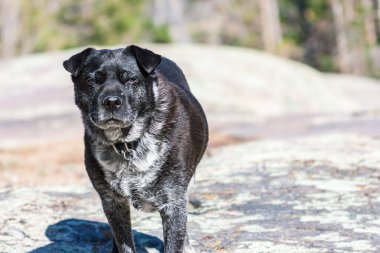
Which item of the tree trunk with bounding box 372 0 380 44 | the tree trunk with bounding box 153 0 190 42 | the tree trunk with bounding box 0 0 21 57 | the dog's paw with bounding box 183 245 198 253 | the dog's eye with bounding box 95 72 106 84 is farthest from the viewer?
the tree trunk with bounding box 153 0 190 42

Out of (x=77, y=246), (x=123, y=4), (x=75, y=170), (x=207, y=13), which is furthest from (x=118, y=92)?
(x=207, y=13)

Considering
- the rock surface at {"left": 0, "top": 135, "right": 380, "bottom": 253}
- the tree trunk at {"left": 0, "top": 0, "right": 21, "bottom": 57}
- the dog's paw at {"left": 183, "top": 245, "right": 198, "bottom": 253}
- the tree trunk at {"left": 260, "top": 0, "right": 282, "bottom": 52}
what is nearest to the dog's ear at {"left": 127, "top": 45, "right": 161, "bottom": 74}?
the dog's paw at {"left": 183, "top": 245, "right": 198, "bottom": 253}

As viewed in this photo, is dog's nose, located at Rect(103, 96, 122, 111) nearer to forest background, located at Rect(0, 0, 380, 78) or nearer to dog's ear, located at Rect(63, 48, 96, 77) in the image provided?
dog's ear, located at Rect(63, 48, 96, 77)

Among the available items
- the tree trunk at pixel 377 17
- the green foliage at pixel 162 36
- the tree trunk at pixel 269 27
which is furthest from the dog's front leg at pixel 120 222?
the tree trunk at pixel 377 17

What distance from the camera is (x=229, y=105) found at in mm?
18453

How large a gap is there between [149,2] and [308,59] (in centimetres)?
1454

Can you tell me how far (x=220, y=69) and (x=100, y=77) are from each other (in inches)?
650

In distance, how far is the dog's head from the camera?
4.60m

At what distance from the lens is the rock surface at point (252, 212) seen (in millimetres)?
5652

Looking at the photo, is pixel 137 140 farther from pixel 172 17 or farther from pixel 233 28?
pixel 233 28

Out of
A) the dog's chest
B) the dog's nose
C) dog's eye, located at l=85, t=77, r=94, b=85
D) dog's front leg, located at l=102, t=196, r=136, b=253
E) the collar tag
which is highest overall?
dog's eye, located at l=85, t=77, r=94, b=85

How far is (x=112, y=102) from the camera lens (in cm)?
457

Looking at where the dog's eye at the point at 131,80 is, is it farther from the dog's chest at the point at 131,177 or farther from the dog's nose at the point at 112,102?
the dog's chest at the point at 131,177

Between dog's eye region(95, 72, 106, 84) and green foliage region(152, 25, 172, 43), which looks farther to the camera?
green foliage region(152, 25, 172, 43)
